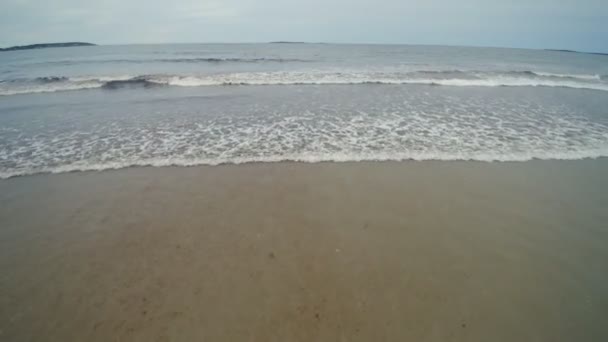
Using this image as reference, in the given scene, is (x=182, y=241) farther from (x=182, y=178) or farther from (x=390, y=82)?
(x=390, y=82)

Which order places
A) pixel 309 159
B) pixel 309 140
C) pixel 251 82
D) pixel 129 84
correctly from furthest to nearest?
pixel 251 82 → pixel 129 84 → pixel 309 140 → pixel 309 159

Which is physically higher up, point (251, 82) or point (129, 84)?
point (251, 82)

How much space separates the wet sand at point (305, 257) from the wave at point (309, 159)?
0.48 m

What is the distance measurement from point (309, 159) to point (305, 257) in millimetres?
3575

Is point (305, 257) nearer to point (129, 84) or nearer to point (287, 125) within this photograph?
point (287, 125)

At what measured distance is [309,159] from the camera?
7.21 metres

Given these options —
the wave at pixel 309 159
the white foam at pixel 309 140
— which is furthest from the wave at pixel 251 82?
the wave at pixel 309 159

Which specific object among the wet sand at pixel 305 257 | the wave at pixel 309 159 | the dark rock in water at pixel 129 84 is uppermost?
the dark rock in water at pixel 129 84

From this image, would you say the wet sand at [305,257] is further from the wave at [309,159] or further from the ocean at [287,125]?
the ocean at [287,125]

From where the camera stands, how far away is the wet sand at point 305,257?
10.2 ft

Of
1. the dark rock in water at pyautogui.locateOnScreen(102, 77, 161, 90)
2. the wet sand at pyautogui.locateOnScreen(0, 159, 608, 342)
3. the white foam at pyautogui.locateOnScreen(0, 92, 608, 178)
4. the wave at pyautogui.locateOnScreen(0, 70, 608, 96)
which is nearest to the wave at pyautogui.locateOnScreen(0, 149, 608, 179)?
the white foam at pyautogui.locateOnScreen(0, 92, 608, 178)

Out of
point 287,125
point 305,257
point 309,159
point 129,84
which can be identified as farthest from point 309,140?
point 129,84

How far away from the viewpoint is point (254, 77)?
21.9 metres

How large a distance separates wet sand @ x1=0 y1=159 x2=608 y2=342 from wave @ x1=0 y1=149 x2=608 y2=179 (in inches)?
18.8
